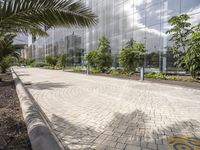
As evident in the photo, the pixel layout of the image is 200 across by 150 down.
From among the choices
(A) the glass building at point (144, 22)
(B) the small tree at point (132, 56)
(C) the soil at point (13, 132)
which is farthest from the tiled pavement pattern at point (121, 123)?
(B) the small tree at point (132, 56)

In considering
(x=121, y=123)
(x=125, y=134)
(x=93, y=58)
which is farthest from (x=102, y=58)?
(x=125, y=134)

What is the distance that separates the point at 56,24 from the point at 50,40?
211ft

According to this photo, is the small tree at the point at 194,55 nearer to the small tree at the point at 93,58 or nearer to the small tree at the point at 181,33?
the small tree at the point at 181,33

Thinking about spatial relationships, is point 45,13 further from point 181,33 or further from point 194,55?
point 181,33

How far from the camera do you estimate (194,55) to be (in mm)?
14609

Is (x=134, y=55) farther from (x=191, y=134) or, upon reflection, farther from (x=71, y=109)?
(x=191, y=134)

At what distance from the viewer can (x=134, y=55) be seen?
22.5 metres

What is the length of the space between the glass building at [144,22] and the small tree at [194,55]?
535 cm

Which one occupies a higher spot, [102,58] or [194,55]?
[102,58]

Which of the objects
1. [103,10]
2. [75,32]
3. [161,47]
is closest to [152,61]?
[161,47]

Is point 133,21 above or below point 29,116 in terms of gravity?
above

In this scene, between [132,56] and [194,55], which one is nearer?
[194,55]

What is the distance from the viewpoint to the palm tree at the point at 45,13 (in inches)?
156

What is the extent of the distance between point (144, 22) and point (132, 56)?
20.1 feet
